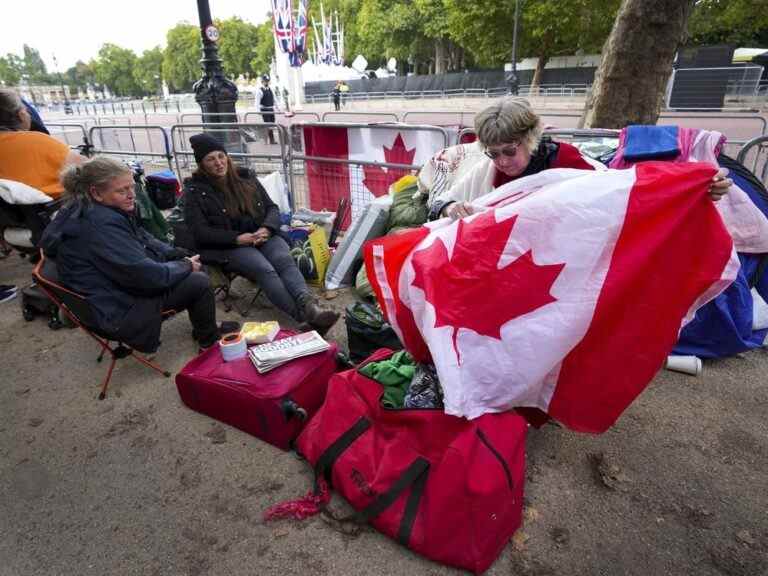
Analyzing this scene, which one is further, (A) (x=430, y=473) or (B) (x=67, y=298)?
(B) (x=67, y=298)

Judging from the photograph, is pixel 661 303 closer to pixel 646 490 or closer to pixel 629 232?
pixel 629 232

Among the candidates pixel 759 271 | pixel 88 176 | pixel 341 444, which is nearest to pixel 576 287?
pixel 341 444

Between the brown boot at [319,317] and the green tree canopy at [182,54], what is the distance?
80673mm

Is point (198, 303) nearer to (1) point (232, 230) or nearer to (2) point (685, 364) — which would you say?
(1) point (232, 230)

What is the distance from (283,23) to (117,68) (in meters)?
90.0

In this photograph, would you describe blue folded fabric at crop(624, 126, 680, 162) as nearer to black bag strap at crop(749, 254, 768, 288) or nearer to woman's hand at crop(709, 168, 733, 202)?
black bag strap at crop(749, 254, 768, 288)

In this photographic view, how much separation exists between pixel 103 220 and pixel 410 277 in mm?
1896

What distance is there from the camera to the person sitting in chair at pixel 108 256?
2.76 metres

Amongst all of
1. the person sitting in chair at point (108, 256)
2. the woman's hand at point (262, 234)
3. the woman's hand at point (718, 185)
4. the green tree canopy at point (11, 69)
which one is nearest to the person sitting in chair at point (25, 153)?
the person sitting in chair at point (108, 256)

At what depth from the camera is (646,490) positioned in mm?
2244

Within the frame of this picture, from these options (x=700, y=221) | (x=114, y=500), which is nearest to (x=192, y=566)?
(x=114, y=500)

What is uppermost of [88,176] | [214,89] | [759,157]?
[214,89]

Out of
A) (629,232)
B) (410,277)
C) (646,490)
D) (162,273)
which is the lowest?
(646,490)

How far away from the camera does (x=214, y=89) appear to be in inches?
343
